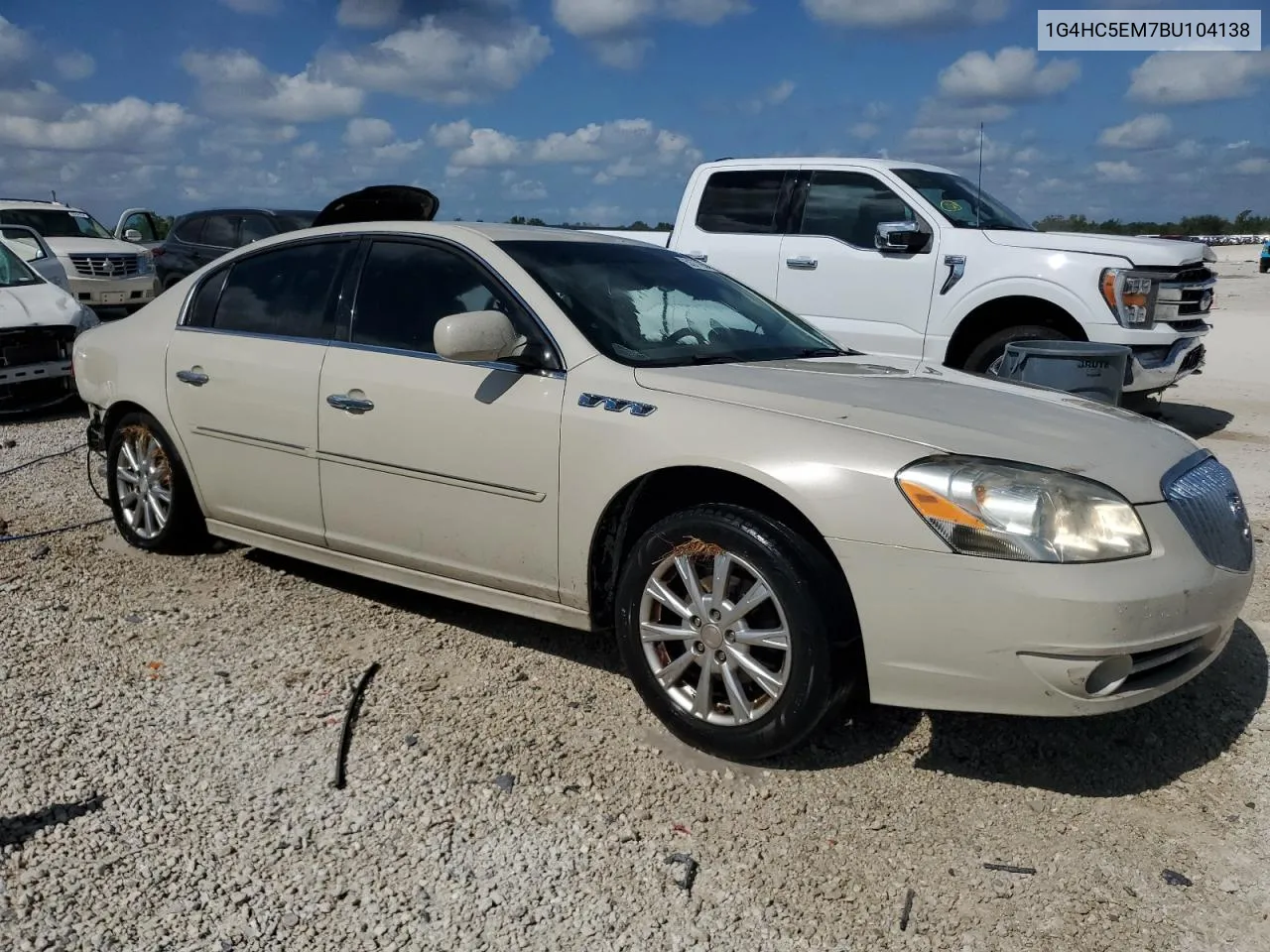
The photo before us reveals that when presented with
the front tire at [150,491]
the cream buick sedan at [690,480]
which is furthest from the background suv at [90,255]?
the cream buick sedan at [690,480]

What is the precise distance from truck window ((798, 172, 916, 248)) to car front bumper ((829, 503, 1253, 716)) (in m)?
6.04

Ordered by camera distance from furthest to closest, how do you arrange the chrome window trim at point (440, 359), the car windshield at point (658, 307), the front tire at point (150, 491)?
1. the front tire at point (150, 491)
2. the car windshield at point (658, 307)
3. the chrome window trim at point (440, 359)

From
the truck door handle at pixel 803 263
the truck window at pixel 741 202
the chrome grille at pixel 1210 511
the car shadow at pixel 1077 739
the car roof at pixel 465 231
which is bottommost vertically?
the car shadow at pixel 1077 739

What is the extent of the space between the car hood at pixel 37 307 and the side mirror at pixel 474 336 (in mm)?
7129

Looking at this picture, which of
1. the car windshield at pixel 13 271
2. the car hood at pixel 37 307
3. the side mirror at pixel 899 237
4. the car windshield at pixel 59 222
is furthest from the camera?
the car windshield at pixel 59 222

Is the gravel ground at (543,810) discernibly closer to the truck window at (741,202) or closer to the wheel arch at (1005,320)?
the wheel arch at (1005,320)

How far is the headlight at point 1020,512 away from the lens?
2.96m

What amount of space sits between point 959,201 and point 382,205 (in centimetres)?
470

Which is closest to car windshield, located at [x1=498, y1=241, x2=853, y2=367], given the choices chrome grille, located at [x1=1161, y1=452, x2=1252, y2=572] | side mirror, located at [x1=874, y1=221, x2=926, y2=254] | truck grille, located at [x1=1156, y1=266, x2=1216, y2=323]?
chrome grille, located at [x1=1161, y1=452, x2=1252, y2=572]

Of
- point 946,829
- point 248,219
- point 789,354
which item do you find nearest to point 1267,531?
point 789,354

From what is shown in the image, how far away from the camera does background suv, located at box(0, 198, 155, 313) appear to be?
15.6m

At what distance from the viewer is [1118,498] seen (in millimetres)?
3076

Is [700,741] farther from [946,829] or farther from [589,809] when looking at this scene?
[946,829]

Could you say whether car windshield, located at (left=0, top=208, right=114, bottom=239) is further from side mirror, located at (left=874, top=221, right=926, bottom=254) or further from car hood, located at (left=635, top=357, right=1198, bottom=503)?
car hood, located at (left=635, top=357, right=1198, bottom=503)
